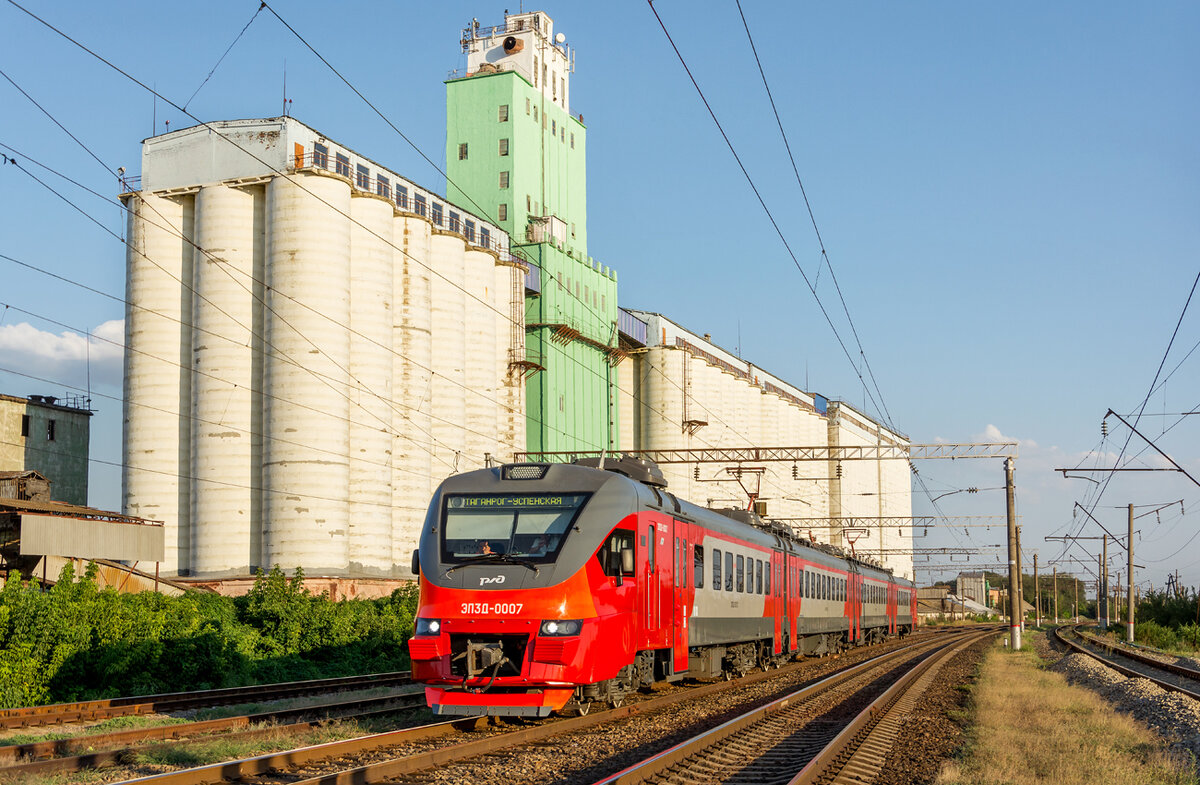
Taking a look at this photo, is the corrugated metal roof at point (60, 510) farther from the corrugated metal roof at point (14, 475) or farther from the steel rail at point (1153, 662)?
the steel rail at point (1153, 662)

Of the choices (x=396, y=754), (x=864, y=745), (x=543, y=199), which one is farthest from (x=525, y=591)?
(x=543, y=199)

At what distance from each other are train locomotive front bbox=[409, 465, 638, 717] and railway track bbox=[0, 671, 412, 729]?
19.8 feet

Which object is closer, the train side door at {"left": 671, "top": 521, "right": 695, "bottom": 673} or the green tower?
the train side door at {"left": 671, "top": 521, "right": 695, "bottom": 673}

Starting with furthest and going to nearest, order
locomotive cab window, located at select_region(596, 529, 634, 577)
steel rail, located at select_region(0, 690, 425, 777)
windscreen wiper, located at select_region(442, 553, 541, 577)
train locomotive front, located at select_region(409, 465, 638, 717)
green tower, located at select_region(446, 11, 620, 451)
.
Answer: green tower, located at select_region(446, 11, 620, 451) < locomotive cab window, located at select_region(596, 529, 634, 577) < windscreen wiper, located at select_region(442, 553, 541, 577) < train locomotive front, located at select_region(409, 465, 638, 717) < steel rail, located at select_region(0, 690, 425, 777)

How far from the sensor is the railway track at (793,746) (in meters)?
11.4

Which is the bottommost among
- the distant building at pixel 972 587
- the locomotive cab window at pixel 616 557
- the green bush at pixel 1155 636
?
the distant building at pixel 972 587

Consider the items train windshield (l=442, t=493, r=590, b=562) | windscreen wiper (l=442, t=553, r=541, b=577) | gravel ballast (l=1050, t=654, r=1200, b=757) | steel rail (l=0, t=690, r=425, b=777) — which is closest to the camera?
steel rail (l=0, t=690, r=425, b=777)

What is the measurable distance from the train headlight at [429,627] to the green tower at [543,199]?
52.3 m

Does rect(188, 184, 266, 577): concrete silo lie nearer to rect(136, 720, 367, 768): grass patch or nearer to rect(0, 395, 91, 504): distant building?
rect(0, 395, 91, 504): distant building

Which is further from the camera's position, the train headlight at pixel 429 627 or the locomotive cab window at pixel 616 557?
the locomotive cab window at pixel 616 557

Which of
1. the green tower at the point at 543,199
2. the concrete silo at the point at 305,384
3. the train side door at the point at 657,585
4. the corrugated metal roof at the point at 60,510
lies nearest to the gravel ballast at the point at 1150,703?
the train side door at the point at 657,585

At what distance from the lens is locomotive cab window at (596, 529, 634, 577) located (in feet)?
51.4

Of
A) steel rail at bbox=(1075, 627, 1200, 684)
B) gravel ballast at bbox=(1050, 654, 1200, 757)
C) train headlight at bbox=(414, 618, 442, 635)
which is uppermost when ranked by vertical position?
train headlight at bbox=(414, 618, 442, 635)

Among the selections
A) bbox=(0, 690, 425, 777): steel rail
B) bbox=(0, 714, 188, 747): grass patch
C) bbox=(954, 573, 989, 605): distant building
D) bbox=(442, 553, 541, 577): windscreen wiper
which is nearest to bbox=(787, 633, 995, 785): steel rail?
bbox=(442, 553, 541, 577): windscreen wiper
